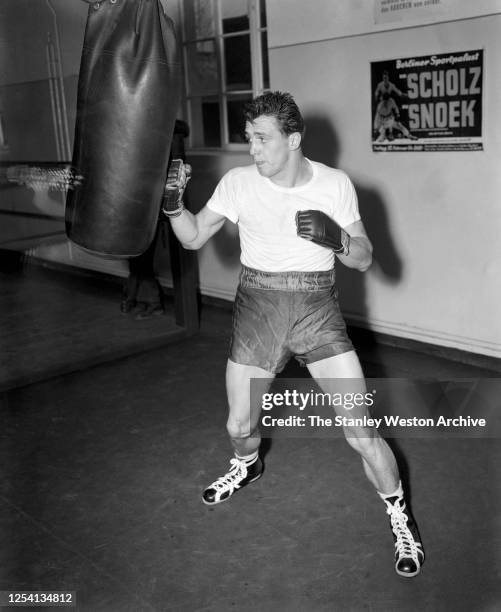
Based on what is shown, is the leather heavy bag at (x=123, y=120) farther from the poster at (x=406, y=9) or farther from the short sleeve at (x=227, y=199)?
the poster at (x=406, y=9)

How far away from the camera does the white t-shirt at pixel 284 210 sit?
2465 millimetres

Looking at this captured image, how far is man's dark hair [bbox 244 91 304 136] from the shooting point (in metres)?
2.38

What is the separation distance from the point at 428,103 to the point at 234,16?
1815mm

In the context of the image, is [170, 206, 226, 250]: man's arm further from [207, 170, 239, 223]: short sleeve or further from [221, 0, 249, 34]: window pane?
[221, 0, 249, 34]: window pane

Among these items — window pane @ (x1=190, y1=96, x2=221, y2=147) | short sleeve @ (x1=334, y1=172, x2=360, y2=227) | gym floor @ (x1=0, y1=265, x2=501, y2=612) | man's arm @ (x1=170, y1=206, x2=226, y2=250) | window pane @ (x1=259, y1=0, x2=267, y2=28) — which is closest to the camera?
gym floor @ (x1=0, y1=265, x2=501, y2=612)

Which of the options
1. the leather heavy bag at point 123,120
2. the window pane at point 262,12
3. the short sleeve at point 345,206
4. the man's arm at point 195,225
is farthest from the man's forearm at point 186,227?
the window pane at point 262,12

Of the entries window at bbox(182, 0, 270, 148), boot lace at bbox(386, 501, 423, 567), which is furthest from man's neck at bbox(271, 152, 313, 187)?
window at bbox(182, 0, 270, 148)

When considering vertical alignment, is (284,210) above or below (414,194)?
above

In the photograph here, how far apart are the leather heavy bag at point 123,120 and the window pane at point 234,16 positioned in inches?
115

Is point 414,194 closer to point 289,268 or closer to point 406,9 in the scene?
point 406,9

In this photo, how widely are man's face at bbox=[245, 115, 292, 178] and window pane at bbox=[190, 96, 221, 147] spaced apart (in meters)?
3.28

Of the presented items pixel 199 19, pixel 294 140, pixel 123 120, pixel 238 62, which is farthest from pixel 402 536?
pixel 199 19

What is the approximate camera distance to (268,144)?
2373mm

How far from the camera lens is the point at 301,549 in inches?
101
